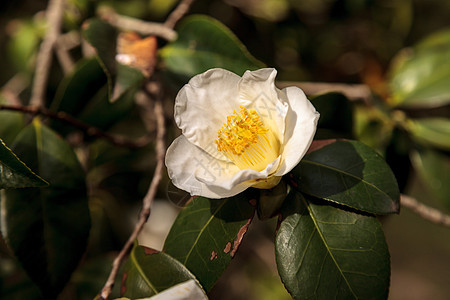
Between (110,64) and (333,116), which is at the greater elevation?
(110,64)

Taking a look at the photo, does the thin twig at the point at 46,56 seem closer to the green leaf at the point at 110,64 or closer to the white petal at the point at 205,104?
the green leaf at the point at 110,64

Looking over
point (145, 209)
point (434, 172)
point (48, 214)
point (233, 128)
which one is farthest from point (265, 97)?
point (434, 172)

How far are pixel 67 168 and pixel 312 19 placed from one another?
1.29 metres

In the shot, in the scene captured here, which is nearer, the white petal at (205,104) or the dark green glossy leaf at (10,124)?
the white petal at (205,104)

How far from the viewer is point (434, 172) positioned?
3.72 ft

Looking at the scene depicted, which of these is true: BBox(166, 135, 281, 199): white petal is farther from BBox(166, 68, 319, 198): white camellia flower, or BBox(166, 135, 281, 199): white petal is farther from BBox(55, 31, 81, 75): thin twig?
BBox(55, 31, 81, 75): thin twig

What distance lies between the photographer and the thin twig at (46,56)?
3.50 feet

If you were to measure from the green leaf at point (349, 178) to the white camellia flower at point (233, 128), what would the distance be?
6 centimetres

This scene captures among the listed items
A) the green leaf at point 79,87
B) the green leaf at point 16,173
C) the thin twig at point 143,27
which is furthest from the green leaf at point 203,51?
the green leaf at point 16,173

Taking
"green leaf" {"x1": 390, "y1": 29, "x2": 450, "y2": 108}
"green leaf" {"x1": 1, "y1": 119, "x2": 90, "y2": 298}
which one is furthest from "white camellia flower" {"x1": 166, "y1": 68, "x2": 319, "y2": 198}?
"green leaf" {"x1": 390, "y1": 29, "x2": 450, "y2": 108}

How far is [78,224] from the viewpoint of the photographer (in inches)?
31.6

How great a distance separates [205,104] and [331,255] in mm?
315

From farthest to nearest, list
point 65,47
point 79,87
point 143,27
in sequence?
1. point 65,47
2. point 143,27
3. point 79,87

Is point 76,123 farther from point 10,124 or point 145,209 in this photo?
point 145,209
